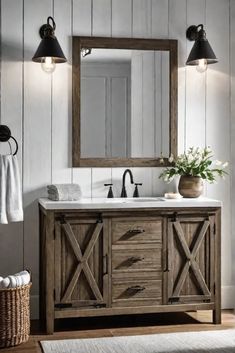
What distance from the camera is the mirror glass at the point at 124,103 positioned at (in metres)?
4.53

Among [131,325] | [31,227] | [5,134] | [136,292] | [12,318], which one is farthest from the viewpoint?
[31,227]

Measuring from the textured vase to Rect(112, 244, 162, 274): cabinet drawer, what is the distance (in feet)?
1.67

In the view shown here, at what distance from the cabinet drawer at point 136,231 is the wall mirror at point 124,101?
0.60 meters

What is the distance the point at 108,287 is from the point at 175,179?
1.04 meters

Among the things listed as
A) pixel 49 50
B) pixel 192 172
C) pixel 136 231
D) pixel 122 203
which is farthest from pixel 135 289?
pixel 49 50

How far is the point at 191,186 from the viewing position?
450cm

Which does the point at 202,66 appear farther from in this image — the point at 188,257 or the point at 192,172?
the point at 188,257

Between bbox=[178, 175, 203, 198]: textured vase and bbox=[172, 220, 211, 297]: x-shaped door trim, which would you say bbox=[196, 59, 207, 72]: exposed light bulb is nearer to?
bbox=[178, 175, 203, 198]: textured vase

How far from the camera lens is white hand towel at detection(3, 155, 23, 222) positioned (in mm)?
4113

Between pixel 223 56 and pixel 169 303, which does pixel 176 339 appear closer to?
pixel 169 303

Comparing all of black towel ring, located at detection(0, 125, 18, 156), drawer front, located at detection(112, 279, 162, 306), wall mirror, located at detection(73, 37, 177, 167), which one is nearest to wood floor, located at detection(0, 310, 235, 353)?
drawer front, located at detection(112, 279, 162, 306)

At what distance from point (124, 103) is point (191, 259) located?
3.96ft

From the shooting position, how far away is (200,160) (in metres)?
4.72

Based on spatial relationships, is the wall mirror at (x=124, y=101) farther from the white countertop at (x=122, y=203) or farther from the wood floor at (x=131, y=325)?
the wood floor at (x=131, y=325)
